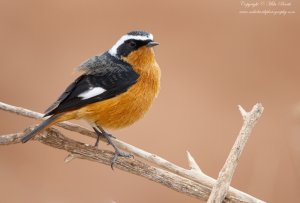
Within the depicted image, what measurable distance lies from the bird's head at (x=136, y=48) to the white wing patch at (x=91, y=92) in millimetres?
571

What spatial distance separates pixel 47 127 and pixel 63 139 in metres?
0.19

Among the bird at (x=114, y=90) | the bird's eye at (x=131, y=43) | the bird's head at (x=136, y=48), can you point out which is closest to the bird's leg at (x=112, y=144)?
the bird at (x=114, y=90)

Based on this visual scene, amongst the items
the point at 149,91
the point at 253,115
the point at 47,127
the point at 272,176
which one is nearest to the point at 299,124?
the point at 272,176

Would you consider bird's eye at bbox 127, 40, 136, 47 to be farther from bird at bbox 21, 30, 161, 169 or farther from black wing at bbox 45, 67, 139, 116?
black wing at bbox 45, 67, 139, 116

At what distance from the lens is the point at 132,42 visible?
5688 millimetres

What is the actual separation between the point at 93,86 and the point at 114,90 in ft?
0.63

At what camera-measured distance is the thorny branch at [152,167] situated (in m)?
4.57

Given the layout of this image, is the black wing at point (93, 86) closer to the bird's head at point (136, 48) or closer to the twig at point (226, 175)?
the bird's head at point (136, 48)

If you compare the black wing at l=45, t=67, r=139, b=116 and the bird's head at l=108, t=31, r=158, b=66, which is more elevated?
the bird's head at l=108, t=31, r=158, b=66

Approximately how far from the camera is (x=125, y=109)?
5.30 meters

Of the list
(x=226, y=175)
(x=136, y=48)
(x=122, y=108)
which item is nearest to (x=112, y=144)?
(x=122, y=108)

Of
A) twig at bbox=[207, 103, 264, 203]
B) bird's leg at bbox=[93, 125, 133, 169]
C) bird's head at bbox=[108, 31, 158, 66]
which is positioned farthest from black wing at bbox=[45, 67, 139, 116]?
twig at bbox=[207, 103, 264, 203]

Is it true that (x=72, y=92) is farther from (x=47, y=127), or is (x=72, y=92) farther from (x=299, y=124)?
(x=299, y=124)

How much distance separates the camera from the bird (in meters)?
5.09
